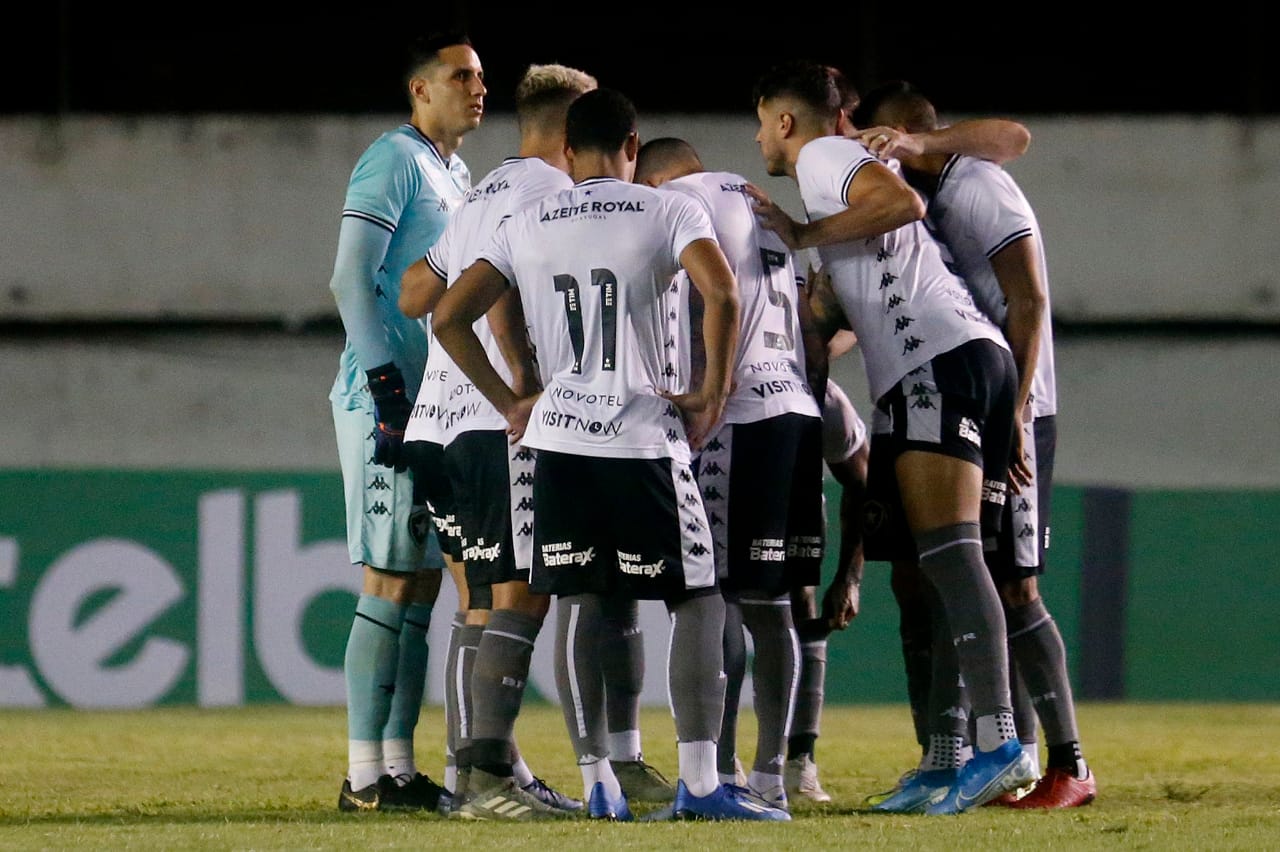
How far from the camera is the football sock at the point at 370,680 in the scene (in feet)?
16.1

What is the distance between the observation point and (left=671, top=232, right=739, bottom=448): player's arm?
4.32 m

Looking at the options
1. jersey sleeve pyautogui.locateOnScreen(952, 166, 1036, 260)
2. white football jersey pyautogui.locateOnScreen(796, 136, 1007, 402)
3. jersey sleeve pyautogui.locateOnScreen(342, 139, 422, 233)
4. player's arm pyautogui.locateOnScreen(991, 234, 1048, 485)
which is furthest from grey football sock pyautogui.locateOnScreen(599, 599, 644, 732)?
jersey sleeve pyautogui.locateOnScreen(952, 166, 1036, 260)

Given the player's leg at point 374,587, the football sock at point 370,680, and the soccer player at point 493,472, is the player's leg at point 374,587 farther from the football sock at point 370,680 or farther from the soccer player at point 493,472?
the soccer player at point 493,472

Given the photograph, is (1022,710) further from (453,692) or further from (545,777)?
(453,692)

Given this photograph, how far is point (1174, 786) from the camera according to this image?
5.43 metres

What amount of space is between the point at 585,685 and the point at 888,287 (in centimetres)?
125

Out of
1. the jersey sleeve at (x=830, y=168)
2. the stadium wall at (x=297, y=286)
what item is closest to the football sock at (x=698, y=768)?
the jersey sleeve at (x=830, y=168)

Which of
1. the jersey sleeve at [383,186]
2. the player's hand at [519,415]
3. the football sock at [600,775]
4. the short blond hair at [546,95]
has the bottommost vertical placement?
the football sock at [600,775]

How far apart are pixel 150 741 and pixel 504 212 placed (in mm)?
3434

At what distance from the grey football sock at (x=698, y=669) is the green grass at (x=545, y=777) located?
0.24m

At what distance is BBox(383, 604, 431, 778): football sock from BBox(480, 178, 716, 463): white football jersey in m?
0.98

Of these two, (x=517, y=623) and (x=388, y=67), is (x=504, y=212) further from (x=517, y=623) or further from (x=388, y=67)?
(x=388, y=67)

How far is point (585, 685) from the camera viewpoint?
4.67m

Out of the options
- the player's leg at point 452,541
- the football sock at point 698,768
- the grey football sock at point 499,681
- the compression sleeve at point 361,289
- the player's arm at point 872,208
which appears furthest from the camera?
the compression sleeve at point 361,289
